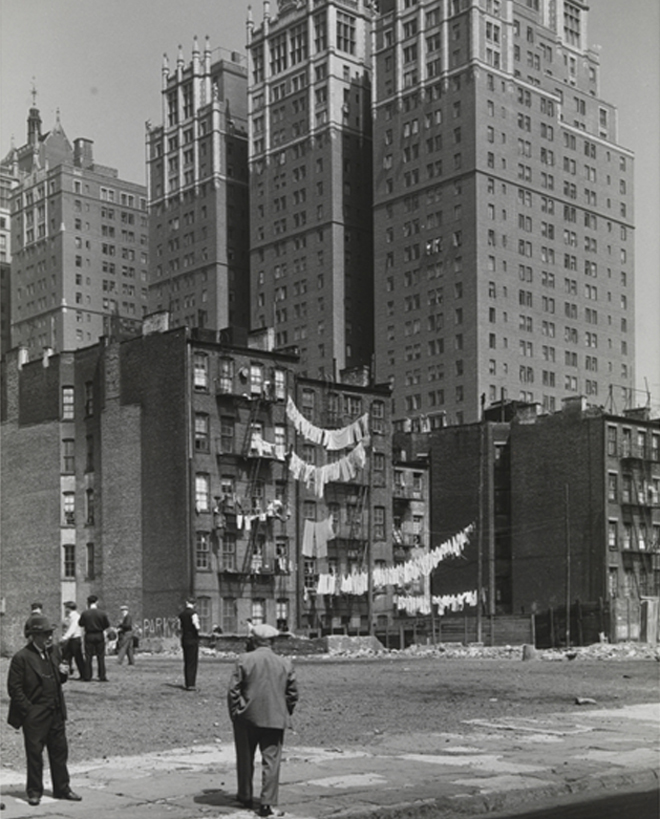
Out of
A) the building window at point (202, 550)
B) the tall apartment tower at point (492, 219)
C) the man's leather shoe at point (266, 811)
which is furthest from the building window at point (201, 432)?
the man's leather shoe at point (266, 811)

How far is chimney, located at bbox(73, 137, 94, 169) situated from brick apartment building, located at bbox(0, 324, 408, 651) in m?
94.8

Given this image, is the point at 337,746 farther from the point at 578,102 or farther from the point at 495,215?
the point at 578,102

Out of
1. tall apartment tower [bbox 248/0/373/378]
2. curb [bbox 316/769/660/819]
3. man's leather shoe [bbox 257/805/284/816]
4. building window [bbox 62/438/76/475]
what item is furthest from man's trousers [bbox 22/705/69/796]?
tall apartment tower [bbox 248/0/373/378]

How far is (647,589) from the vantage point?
334ft

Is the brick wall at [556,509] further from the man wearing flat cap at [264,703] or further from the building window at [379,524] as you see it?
the man wearing flat cap at [264,703]

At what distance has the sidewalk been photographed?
15352mm

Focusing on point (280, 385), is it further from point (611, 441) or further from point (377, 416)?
point (611, 441)

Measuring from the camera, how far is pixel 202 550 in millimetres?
82250

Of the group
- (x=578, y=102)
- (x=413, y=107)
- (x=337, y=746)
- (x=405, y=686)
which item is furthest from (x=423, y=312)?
(x=337, y=746)

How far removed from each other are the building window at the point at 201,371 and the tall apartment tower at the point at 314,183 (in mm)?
65527

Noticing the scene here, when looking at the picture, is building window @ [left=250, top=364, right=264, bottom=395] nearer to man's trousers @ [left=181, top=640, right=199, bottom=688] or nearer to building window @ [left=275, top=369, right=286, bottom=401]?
building window @ [left=275, top=369, right=286, bottom=401]

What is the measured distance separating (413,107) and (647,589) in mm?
67898

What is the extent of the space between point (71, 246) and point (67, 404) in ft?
302

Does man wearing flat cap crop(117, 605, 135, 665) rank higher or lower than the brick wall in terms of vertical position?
lower
